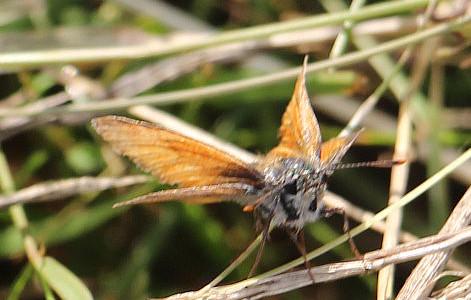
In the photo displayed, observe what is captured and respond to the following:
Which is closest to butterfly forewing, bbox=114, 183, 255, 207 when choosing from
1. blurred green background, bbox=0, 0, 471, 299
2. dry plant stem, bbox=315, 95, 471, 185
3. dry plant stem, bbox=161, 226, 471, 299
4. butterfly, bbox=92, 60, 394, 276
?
butterfly, bbox=92, 60, 394, 276

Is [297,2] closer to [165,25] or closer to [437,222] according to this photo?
[165,25]

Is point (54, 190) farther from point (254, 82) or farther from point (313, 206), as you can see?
point (313, 206)

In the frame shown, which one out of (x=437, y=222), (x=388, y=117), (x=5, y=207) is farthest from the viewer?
(x=388, y=117)

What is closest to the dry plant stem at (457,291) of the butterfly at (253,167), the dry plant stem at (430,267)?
the dry plant stem at (430,267)

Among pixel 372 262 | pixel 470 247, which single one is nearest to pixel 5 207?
pixel 372 262

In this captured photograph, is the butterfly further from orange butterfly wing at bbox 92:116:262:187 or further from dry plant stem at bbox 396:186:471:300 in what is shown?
dry plant stem at bbox 396:186:471:300

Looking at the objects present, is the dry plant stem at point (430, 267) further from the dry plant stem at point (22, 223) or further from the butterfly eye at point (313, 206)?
the dry plant stem at point (22, 223)
